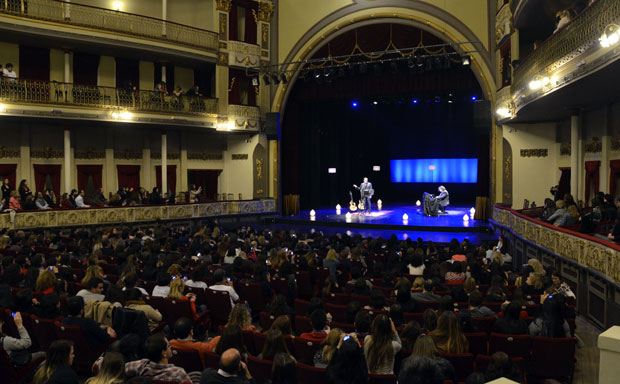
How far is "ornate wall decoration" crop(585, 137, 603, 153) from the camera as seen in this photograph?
1502 centimetres

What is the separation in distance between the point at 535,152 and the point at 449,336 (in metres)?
16.6

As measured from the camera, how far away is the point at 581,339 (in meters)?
7.64

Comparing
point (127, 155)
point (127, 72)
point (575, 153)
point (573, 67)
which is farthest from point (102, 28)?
point (575, 153)

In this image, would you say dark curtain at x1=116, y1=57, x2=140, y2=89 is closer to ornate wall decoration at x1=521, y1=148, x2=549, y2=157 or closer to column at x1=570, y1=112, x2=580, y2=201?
ornate wall decoration at x1=521, y1=148, x2=549, y2=157

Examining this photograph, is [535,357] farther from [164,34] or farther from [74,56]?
[74,56]

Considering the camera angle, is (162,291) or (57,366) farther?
(162,291)

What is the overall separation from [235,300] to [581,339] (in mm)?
5333

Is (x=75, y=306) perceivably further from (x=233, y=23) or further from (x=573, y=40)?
(x=233, y=23)

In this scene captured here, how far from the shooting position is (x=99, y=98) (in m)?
20.5

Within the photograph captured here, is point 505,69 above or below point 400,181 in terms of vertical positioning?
above

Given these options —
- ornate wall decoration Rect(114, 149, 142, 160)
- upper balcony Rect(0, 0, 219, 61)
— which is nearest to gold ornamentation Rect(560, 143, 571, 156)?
upper balcony Rect(0, 0, 219, 61)

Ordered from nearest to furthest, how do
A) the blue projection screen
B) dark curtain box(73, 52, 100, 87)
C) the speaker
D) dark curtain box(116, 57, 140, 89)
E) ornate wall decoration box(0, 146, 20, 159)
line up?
ornate wall decoration box(0, 146, 20, 159)
dark curtain box(73, 52, 100, 87)
dark curtain box(116, 57, 140, 89)
the speaker
the blue projection screen

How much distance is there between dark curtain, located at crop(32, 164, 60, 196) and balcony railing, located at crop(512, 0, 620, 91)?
1886 cm

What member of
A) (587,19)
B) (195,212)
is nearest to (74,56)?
(195,212)
